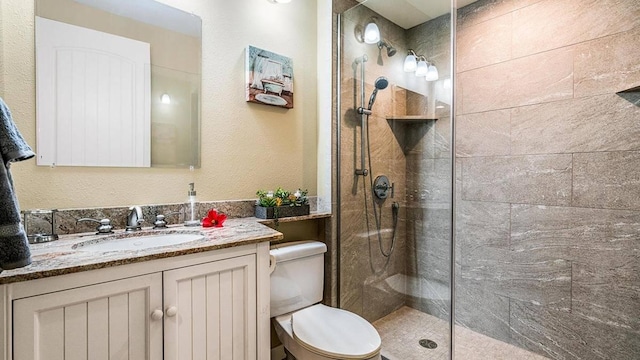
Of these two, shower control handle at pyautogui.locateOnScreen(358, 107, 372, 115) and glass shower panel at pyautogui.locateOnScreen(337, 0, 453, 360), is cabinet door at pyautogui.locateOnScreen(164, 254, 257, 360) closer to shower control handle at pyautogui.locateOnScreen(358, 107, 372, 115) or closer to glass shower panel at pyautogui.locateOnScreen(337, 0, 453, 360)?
glass shower panel at pyautogui.locateOnScreen(337, 0, 453, 360)

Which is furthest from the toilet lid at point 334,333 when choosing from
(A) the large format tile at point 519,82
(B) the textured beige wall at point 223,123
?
(A) the large format tile at point 519,82

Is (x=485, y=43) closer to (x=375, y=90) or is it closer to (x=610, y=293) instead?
(x=375, y=90)

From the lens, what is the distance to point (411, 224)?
1.99 m

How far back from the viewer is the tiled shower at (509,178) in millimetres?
1618

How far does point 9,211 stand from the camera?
742 mm

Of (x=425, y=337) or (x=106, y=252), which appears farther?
(x=425, y=337)

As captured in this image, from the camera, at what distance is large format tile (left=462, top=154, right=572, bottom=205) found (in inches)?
71.0

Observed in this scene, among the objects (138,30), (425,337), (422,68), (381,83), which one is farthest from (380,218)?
(138,30)

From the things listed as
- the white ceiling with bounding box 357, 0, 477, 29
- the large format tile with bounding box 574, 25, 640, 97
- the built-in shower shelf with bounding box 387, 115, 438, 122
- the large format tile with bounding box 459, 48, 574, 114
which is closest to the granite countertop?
the built-in shower shelf with bounding box 387, 115, 438, 122

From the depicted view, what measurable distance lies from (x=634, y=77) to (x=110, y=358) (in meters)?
2.66

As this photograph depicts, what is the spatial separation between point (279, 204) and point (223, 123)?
0.55m

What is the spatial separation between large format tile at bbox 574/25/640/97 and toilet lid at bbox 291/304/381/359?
184cm

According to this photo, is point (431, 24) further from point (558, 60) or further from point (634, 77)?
point (634, 77)

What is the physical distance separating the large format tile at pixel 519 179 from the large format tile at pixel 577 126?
0.07 meters
